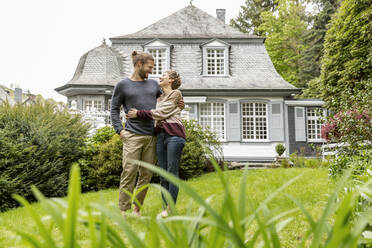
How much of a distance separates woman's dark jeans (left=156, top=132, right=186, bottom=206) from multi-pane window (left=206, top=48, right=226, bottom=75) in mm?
12620

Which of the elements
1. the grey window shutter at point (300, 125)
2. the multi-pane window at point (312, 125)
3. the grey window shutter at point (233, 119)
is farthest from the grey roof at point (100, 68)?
the multi-pane window at point (312, 125)

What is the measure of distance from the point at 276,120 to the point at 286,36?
1193 cm

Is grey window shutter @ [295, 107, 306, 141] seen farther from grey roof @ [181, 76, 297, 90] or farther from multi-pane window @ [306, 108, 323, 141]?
grey roof @ [181, 76, 297, 90]

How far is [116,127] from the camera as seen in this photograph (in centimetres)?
361

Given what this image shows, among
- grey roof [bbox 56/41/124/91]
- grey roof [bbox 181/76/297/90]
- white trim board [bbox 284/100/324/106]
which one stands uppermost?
grey roof [bbox 56/41/124/91]

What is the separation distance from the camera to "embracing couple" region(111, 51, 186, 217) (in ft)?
11.3

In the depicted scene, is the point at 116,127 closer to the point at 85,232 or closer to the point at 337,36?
the point at 85,232

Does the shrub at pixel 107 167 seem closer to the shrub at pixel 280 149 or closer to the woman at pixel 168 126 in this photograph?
the woman at pixel 168 126

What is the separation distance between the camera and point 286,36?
2472 cm

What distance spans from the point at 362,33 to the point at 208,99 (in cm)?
676

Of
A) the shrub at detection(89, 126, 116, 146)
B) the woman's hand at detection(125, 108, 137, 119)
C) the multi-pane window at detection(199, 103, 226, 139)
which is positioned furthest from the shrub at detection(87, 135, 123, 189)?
the multi-pane window at detection(199, 103, 226, 139)

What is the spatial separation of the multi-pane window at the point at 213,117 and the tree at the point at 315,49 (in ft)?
25.9

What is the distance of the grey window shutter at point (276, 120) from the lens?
15.1 m

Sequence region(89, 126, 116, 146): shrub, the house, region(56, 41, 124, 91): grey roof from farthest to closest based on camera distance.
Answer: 1. the house
2. region(56, 41, 124, 91): grey roof
3. region(89, 126, 116, 146): shrub
